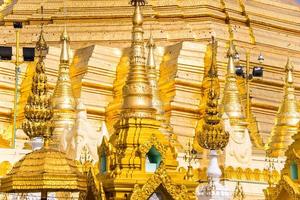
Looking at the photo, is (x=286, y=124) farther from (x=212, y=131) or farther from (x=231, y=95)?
(x=212, y=131)

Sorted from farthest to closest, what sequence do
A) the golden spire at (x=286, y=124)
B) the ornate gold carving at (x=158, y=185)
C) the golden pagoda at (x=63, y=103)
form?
the golden spire at (x=286, y=124), the golden pagoda at (x=63, y=103), the ornate gold carving at (x=158, y=185)

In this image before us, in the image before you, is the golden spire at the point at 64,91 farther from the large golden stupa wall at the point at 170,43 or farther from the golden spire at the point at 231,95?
the golden spire at the point at 231,95

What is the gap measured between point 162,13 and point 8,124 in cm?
566

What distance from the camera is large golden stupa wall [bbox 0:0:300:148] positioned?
968 inches

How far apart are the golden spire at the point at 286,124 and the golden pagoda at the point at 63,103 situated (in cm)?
444

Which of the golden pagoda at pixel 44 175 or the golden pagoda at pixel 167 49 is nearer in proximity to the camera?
the golden pagoda at pixel 44 175

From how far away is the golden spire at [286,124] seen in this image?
2145 cm

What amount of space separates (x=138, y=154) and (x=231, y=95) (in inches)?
403

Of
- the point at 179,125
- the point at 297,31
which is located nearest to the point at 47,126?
the point at 179,125

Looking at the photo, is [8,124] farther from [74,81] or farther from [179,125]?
[179,125]

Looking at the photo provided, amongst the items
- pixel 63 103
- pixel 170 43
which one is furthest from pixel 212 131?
pixel 170 43

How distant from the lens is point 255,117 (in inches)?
965

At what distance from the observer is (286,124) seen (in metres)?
21.8

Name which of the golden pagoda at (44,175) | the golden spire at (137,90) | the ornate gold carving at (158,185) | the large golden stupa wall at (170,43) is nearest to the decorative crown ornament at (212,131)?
the golden spire at (137,90)
